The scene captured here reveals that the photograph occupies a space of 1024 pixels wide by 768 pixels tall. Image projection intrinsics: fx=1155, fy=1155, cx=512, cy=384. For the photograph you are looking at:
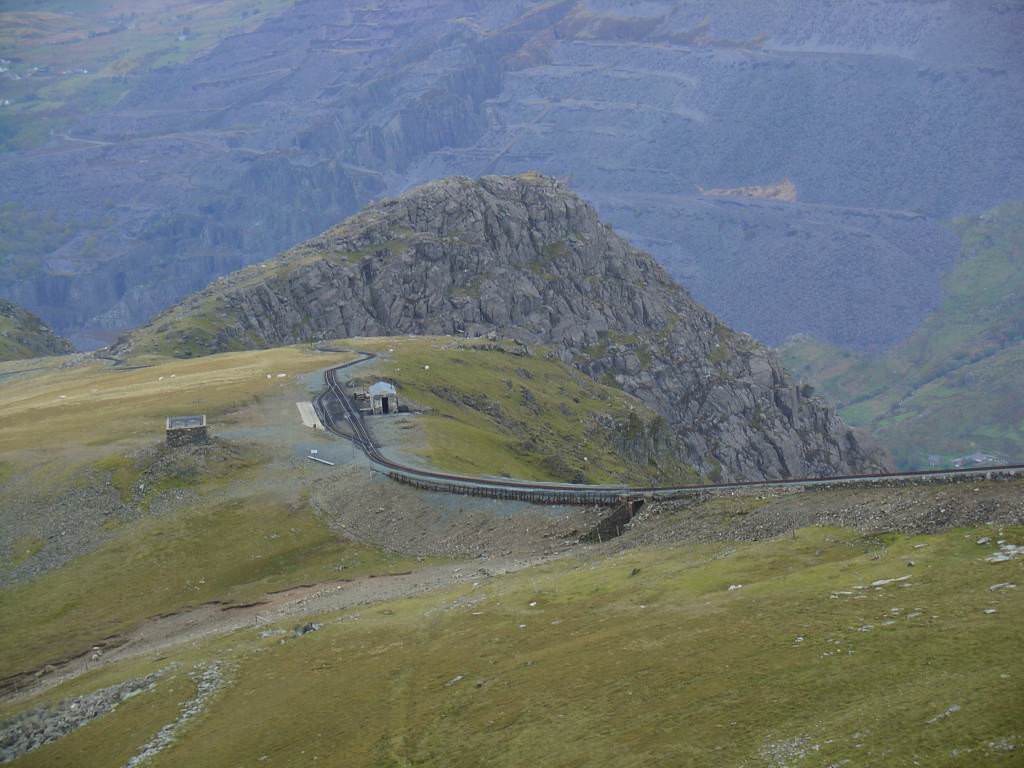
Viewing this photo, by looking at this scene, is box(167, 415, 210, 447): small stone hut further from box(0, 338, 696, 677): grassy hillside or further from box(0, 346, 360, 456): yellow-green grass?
box(0, 346, 360, 456): yellow-green grass

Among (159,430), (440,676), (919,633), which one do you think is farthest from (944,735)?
(159,430)

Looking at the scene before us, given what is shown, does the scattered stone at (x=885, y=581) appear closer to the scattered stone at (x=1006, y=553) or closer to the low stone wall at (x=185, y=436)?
the scattered stone at (x=1006, y=553)

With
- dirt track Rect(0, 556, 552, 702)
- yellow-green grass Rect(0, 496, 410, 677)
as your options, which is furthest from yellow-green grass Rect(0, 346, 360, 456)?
dirt track Rect(0, 556, 552, 702)

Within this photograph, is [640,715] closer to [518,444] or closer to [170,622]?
[170,622]

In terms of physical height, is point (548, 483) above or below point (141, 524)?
below

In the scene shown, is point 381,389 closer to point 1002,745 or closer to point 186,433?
point 186,433

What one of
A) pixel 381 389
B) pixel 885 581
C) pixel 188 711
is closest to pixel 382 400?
pixel 381 389

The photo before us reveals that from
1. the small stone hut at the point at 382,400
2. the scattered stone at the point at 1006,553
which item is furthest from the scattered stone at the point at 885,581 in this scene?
the small stone hut at the point at 382,400
